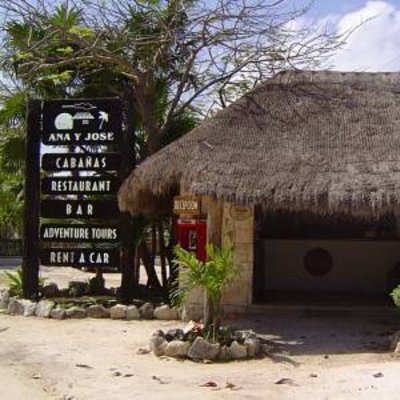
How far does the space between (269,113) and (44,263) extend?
4588 mm

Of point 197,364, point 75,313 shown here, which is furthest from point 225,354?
point 75,313

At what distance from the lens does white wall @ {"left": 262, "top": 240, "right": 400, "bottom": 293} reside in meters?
14.6

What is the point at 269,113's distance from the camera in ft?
40.1

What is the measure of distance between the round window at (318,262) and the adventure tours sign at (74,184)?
157 inches

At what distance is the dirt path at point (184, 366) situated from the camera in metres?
7.27

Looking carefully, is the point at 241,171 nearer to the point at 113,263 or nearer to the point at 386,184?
the point at 386,184

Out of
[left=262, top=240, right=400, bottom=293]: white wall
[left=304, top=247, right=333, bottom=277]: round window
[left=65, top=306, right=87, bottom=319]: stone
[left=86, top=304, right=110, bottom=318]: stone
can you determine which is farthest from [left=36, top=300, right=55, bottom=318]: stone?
[left=304, top=247, right=333, bottom=277]: round window

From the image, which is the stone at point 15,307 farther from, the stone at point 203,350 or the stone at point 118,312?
the stone at point 203,350

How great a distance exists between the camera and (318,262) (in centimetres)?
1483

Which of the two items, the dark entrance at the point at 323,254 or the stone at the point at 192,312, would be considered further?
the dark entrance at the point at 323,254

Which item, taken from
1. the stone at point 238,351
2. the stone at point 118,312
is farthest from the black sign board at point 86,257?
the stone at point 238,351

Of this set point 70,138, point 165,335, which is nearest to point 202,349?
point 165,335

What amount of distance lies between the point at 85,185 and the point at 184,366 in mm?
5197

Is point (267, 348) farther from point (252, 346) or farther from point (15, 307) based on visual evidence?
point (15, 307)
